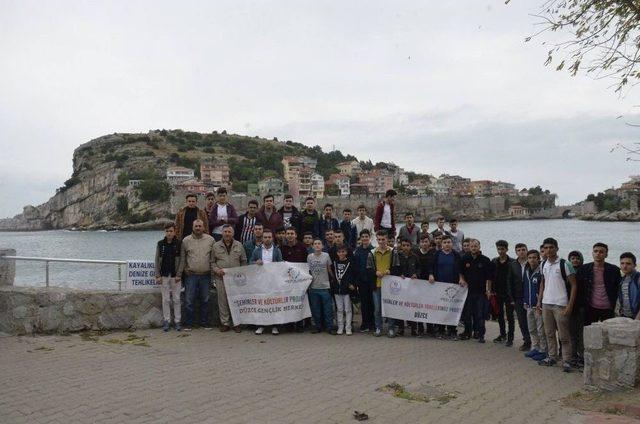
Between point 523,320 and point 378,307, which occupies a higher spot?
point 378,307

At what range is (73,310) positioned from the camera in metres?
9.04

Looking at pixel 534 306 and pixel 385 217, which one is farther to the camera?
pixel 385 217

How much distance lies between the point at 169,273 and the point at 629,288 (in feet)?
23.5

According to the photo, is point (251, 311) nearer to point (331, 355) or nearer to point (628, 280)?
point (331, 355)

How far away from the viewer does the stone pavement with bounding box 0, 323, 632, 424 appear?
538cm

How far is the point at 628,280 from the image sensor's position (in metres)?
6.79

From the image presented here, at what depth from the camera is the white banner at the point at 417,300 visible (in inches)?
373

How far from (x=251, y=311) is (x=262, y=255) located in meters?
1.05

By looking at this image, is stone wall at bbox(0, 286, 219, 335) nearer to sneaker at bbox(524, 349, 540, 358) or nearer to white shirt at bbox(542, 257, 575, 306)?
sneaker at bbox(524, 349, 540, 358)

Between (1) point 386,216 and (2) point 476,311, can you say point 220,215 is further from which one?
(2) point 476,311

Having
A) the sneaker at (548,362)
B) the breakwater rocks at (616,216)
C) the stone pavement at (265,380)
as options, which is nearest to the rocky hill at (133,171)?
the breakwater rocks at (616,216)

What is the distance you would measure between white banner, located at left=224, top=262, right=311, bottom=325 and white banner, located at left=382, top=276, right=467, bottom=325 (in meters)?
1.49

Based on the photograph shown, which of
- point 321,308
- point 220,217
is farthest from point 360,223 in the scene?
point 220,217

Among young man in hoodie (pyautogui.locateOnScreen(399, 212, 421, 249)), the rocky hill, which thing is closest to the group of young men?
young man in hoodie (pyautogui.locateOnScreen(399, 212, 421, 249))
